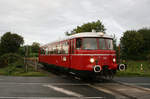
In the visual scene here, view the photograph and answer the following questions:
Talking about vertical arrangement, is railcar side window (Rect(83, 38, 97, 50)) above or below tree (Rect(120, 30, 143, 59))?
below

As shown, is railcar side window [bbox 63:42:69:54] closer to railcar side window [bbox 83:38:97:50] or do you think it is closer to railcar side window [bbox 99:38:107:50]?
railcar side window [bbox 83:38:97:50]

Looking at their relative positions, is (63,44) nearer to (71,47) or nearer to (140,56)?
(71,47)

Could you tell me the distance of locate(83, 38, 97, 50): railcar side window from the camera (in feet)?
41.9

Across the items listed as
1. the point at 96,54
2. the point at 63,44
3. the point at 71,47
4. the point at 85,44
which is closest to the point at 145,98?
the point at 96,54

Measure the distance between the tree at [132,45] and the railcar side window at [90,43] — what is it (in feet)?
178

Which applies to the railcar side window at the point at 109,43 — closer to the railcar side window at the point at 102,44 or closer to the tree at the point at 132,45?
the railcar side window at the point at 102,44

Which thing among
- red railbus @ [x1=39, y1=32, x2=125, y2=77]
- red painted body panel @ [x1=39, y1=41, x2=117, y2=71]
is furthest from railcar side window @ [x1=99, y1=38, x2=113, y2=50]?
red painted body panel @ [x1=39, y1=41, x2=117, y2=71]

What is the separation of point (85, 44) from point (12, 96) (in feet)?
19.0

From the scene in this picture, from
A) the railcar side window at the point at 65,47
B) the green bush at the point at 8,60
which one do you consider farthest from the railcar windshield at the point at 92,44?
the green bush at the point at 8,60

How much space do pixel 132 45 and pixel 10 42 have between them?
37605 mm

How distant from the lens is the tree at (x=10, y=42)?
170 feet

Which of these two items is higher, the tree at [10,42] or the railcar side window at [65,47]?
the tree at [10,42]

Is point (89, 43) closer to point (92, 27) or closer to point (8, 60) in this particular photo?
point (8, 60)

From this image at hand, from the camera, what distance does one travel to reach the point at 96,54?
1252cm
